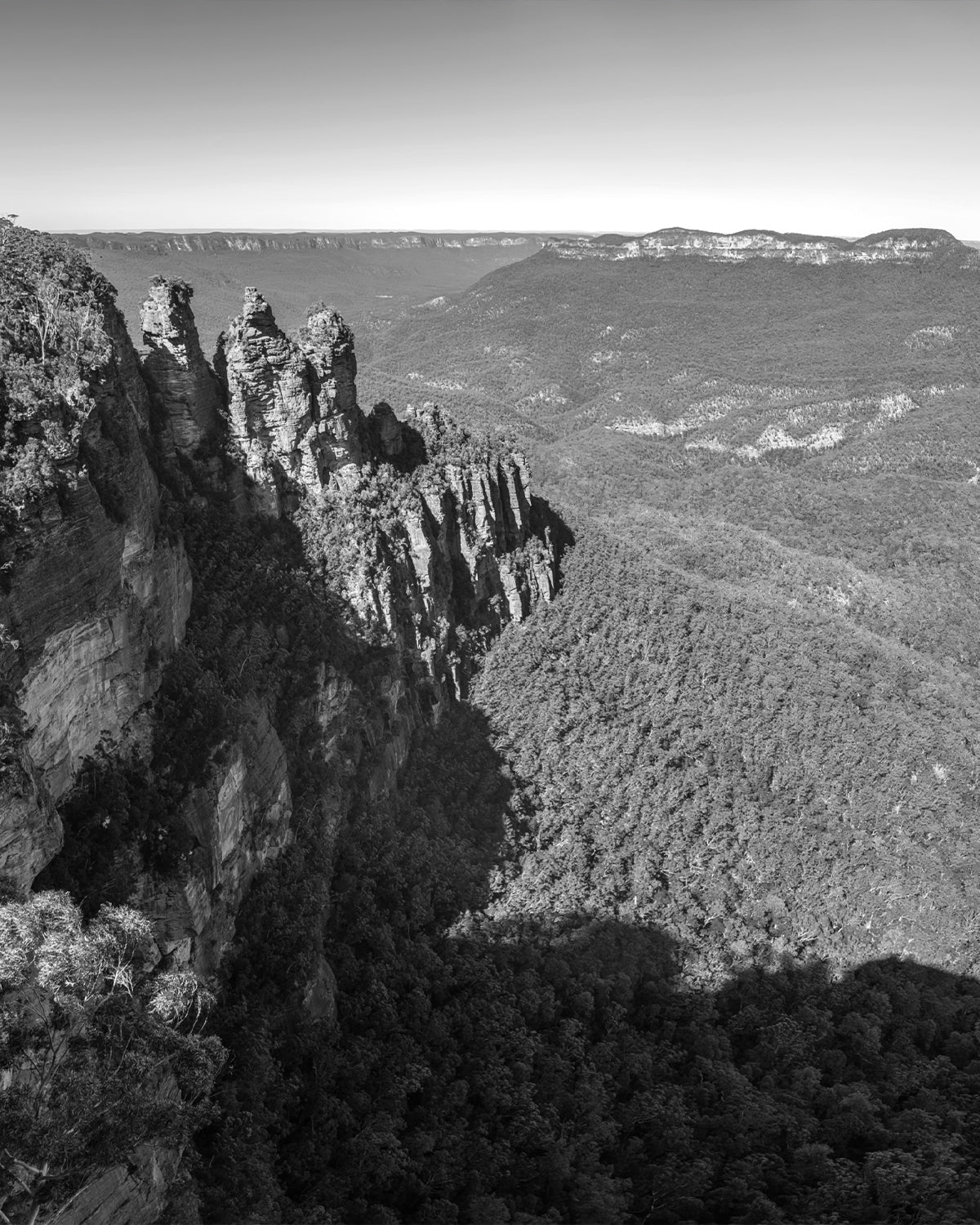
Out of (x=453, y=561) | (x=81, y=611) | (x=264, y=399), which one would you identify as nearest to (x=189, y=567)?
(x=81, y=611)

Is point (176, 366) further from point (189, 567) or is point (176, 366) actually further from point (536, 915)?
point (536, 915)

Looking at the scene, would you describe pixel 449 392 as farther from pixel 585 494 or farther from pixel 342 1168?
pixel 342 1168

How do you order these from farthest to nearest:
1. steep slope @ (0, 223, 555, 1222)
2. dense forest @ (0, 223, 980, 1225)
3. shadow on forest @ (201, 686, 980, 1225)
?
1. shadow on forest @ (201, 686, 980, 1225)
2. dense forest @ (0, 223, 980, 1225)
3. steep slope @ (0, 223, 555, 1222)

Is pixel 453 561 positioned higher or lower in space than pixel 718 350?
lower

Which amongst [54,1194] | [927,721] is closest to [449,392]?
[927,721]

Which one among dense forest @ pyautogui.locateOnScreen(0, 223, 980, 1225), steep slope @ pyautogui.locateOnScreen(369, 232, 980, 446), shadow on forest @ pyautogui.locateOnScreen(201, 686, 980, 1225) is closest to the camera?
dense forest @ pyautogui.locateOnScreen(0, 223, 980, 1225)

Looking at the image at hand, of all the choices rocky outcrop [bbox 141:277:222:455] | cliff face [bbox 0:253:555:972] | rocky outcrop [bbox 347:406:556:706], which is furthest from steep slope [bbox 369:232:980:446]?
rocky outcrop [bbox 141:277:222:455]

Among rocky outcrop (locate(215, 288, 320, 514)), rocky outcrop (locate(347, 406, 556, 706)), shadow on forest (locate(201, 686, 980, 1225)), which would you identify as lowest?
shadow on forest (locate(201, 686, 980, 1225))

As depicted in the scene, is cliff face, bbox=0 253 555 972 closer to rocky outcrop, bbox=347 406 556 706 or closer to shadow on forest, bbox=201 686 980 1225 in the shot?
rocky outcrop, bbox=347 406 556 706

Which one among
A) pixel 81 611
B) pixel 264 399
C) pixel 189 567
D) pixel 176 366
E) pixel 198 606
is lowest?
pixel 198 606
